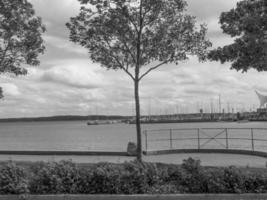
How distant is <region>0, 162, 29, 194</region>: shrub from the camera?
24.6 feet

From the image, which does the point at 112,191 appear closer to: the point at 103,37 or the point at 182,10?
the point at 103,37

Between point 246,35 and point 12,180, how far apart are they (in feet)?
21.4

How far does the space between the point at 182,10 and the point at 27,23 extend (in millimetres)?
5035

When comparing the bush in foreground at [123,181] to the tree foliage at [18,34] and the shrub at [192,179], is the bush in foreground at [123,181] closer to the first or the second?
the shrub at [192,179]

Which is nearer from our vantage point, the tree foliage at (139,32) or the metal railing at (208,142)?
the tree foliage at (139,32)

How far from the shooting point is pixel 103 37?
1152cm

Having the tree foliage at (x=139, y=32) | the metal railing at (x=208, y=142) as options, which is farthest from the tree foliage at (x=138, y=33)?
the metal railing at (x=208, y=142)

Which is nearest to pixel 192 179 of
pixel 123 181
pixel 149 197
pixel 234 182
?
pixel 234 182

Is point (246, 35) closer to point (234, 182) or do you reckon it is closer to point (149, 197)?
point (234, 182)

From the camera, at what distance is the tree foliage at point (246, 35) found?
9.06 m

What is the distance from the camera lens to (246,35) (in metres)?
9.32

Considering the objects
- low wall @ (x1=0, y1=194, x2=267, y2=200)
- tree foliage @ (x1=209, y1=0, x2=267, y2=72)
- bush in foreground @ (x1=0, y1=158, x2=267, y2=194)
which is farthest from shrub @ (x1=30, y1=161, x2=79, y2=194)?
tree foliage @ (x1=209, y1=0, x2=267, y2=72)

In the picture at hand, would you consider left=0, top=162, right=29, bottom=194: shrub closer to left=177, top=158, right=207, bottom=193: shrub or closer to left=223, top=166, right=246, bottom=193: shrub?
left=177, top=158, right=207, bottom=193: shrub

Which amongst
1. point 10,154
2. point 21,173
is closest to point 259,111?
point 10,154
